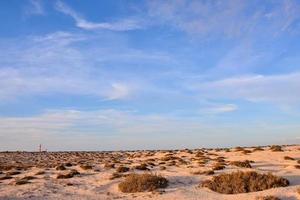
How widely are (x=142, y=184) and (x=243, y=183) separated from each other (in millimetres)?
4745

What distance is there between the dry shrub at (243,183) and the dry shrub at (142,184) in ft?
7.24

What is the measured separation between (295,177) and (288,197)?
19.1 feet

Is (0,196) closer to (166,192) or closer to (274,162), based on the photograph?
(166,192)

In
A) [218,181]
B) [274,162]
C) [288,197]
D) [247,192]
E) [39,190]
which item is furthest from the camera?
[274,162]

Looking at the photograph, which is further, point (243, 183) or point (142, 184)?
point (142, 184)

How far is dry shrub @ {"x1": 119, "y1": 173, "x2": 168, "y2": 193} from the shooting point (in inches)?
867

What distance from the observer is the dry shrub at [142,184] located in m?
22.0

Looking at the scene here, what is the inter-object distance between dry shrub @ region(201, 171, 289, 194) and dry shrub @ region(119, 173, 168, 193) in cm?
221

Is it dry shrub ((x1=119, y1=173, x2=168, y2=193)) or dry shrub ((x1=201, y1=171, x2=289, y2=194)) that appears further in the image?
dry shrub ((x1=119, y1=173, x2=168, y2=193))

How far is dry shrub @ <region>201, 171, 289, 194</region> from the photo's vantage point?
20.8m

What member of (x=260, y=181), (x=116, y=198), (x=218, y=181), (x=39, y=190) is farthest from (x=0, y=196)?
(x=260, y=181)

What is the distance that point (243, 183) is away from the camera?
21.1 meters

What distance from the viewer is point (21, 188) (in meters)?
25.1

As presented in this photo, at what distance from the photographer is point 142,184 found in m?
22.1
